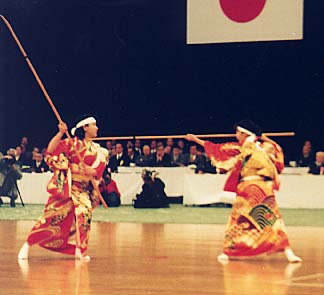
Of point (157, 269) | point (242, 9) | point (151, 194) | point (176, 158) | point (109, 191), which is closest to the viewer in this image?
point (157, 269)

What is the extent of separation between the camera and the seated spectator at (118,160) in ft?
45.1

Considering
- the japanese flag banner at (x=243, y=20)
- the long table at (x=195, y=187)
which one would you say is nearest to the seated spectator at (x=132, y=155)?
the long table at (x=195, y=187)

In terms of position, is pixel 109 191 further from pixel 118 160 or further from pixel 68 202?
pixel 68 202

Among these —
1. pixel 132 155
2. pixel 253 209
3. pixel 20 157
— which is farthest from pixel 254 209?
pixel 20 157

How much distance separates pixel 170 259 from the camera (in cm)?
683

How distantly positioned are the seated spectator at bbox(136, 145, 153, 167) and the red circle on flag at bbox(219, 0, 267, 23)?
8.17 feet

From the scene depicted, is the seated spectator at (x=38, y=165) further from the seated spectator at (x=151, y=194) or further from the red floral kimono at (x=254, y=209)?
the red floral kimono at (x=254, y=209)

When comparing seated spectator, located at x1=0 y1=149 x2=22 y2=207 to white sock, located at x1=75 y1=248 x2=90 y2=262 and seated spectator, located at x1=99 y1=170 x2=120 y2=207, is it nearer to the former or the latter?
seated spectator, located at x1=99 y1=170 x2=120 y2=207

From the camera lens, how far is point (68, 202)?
669cm

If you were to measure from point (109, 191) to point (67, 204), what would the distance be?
666cm

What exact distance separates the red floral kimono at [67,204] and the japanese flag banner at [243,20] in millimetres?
6192

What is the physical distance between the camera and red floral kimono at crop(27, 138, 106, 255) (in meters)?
6.62

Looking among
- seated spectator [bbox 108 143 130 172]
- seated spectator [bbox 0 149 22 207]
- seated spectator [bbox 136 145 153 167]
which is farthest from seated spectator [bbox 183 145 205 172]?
seated spectator [bbox 0 149 22 207]

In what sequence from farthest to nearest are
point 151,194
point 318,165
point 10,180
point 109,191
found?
point 10,180 < point 109,191 < point 151,194 < point 318,165
